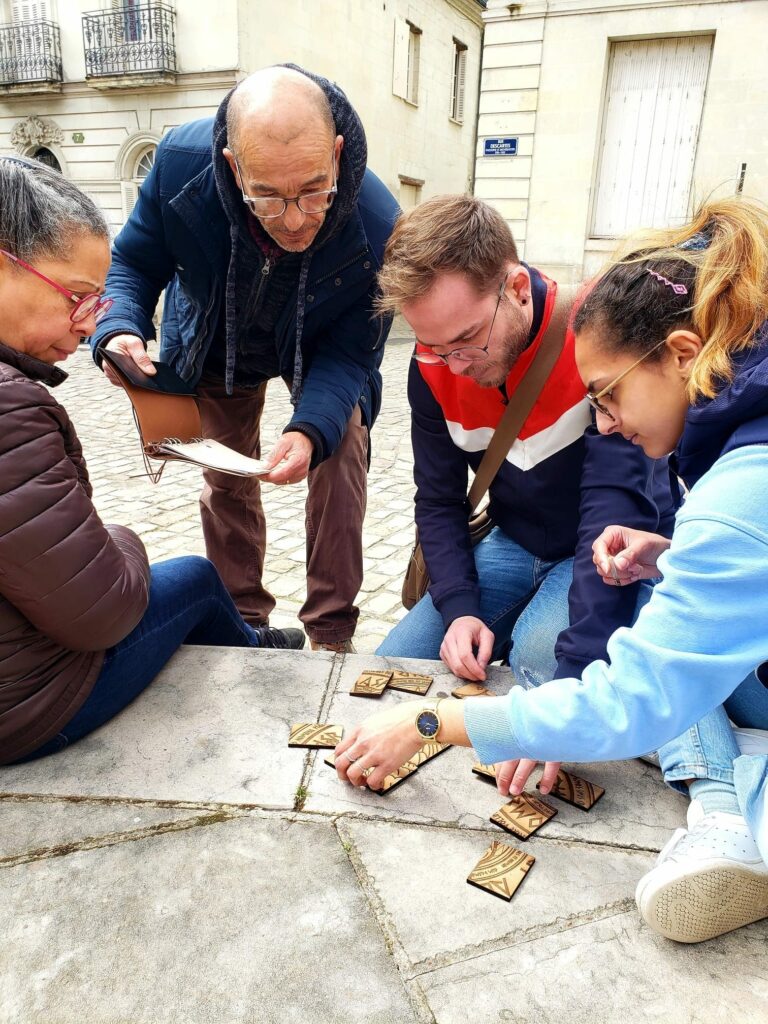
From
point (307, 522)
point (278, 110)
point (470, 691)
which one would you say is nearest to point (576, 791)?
point (470, 691)

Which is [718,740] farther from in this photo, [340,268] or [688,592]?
[340,268]

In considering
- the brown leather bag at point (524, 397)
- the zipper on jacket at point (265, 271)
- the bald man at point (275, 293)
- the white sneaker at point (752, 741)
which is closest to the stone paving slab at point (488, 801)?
the white sneaker at point (752, 741)

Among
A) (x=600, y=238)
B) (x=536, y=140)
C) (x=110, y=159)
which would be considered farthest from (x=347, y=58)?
(x=600, y=238)

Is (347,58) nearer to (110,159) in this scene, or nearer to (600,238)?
(110,159)

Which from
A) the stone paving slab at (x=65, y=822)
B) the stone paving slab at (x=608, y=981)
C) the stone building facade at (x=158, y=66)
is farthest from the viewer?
the stone building facade at (x=158, y=66)

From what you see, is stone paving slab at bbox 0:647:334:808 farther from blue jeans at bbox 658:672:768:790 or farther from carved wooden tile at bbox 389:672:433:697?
blue jeans at bbox 658:672:768:790

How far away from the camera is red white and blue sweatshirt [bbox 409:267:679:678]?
7.09 feet

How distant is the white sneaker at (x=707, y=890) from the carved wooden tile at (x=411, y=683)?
91 centimetres

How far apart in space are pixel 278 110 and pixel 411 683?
5.60 feet

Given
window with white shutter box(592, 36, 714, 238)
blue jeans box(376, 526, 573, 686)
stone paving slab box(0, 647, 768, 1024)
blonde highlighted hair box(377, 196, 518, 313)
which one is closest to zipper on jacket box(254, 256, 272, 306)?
blonde highlighted hair box(377, 196, 518, 313)

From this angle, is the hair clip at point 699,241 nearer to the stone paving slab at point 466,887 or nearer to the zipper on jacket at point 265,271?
the stone paving slab at point 466,887

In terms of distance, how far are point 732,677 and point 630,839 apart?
66 centimetres

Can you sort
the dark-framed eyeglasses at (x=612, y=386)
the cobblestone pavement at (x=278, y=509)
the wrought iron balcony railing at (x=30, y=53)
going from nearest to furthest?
the dark-framed eyeglasses at (x=612, y=386) < the cobblestone pavement at (x=278, y=509) < the wrought iron balcony railing at (x=30, y=53)

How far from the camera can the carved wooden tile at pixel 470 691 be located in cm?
226
